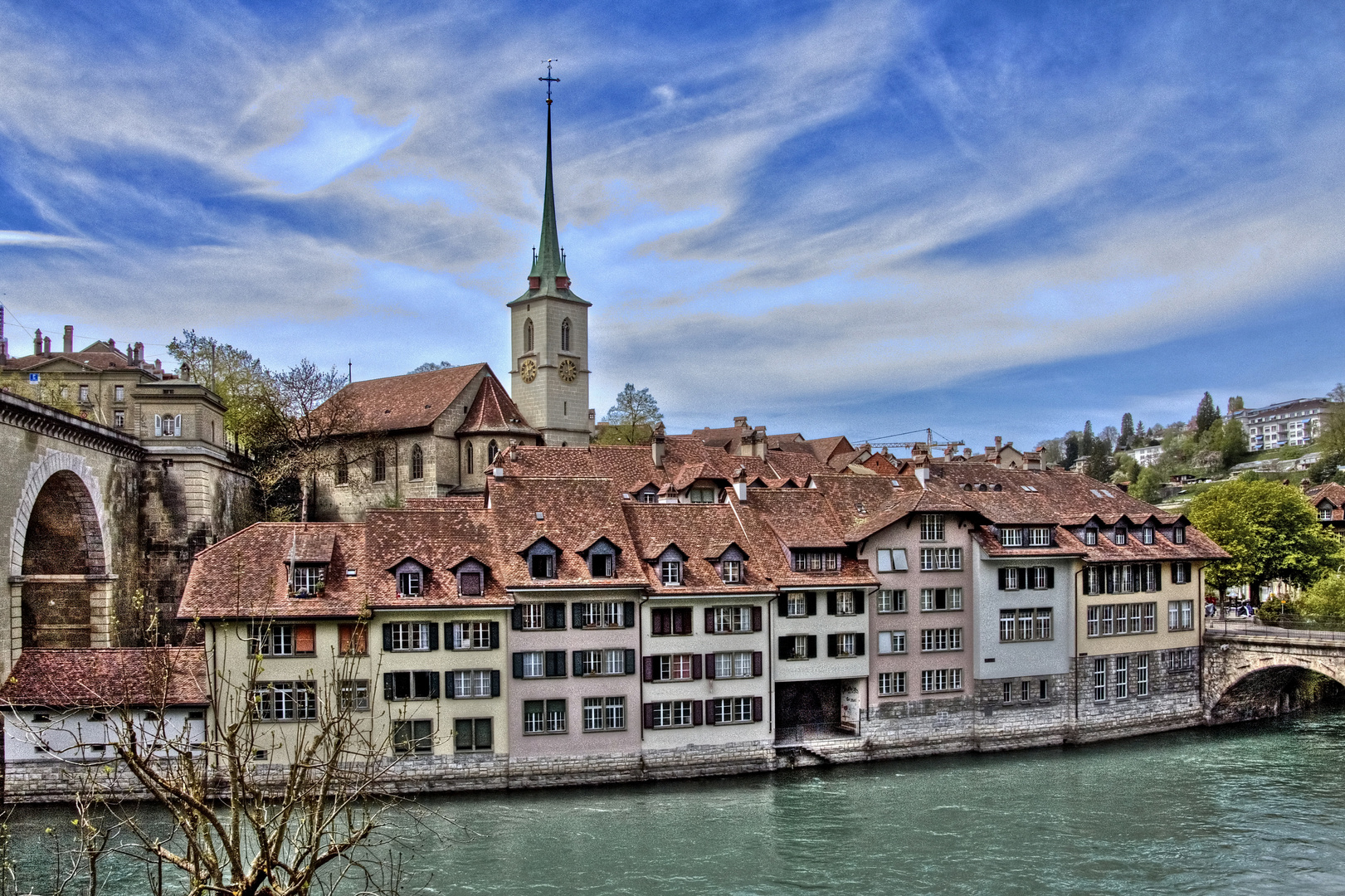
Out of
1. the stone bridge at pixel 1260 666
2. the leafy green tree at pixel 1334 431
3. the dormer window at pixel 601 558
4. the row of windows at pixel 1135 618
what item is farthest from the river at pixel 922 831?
the leafy green tree at pixel 1334 431

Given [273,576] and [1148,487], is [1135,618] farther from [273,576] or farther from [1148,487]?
[1148,487]

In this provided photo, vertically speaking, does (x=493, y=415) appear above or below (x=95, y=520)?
above

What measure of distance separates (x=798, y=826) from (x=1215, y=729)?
82.0 feet

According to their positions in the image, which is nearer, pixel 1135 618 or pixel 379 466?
pixel 1135 618

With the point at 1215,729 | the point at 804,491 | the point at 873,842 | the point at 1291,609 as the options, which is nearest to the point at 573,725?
the point at 873,842

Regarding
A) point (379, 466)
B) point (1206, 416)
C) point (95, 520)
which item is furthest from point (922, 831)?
point (1206, 416)

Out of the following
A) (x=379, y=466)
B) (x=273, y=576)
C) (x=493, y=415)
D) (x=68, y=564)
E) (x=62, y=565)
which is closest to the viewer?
(x=273, y=576)

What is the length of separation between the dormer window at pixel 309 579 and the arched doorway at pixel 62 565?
13.1 m

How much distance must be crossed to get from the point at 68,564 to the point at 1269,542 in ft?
212

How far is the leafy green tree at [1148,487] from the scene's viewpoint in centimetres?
14409

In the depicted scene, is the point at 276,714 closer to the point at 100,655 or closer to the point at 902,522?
the point at 100,655

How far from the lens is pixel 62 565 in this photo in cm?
4612

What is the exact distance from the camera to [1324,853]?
3136 centimetres

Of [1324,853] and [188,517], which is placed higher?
[188,517]
